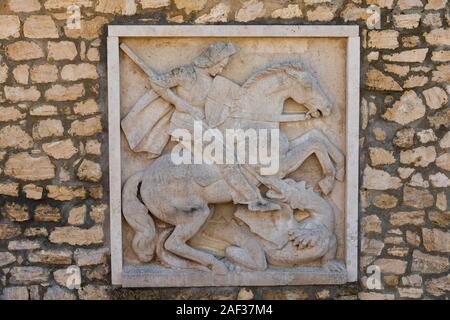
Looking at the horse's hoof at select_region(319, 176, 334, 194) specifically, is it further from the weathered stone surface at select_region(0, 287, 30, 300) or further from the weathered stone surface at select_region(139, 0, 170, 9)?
the weathered stone surface at select_region(0, 287, 30, 300)

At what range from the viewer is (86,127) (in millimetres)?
4078

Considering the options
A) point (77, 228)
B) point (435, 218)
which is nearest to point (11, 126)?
point (77, 228)

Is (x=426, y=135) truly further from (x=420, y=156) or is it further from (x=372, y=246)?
(x=372, y=246)

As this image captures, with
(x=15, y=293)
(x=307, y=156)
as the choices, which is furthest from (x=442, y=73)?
(x=15, y=293)

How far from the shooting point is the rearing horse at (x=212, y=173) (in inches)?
161

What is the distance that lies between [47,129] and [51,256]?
0.83 m

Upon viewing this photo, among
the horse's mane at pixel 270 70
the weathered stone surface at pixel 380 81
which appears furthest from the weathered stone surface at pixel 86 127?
the weathered stone surface at pixel 380 81

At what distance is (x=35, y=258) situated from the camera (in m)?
4.15

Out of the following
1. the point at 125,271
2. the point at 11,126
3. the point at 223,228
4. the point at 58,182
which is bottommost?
the point at 125,271

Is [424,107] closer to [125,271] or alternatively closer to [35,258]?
[125,271]

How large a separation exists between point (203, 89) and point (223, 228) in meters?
0.93

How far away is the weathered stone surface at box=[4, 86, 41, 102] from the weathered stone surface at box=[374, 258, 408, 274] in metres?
2.47

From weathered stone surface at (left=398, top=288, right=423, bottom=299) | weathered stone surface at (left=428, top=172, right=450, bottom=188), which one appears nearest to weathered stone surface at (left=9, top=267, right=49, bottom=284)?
weathered stone surface at (left=398, top=288, right=423, bottom=299)

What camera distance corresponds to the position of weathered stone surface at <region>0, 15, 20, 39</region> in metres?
4.00
